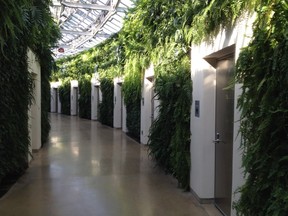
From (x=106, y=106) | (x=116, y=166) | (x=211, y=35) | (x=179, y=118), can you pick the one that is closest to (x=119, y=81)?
(x=106, y=106)

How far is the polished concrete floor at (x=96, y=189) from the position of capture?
455 centimetres

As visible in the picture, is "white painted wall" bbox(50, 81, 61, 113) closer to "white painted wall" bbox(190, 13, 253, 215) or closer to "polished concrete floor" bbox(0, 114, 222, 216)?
"polished concrete floor" bbox(0, 114, 222, 216)

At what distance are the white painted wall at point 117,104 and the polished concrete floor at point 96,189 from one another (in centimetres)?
A: 589

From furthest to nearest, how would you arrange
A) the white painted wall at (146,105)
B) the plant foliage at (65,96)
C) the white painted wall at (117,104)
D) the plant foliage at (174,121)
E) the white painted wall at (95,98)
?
the plant foliage at (65,96), the white painted wall at (95,98), the white painted wall at (117,104), the white painted wall at (146,105), the plant foliage at (174,121)

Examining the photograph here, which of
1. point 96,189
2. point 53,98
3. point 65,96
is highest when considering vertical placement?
point 65,96

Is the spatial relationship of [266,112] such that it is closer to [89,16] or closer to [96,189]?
[96,189]

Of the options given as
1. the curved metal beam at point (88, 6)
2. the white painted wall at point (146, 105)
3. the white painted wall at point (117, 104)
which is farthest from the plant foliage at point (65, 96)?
the white painted wall at point (146, 105)

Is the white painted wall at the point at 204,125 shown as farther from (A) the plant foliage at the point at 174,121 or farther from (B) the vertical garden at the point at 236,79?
(A) the plant foliage at the point at 174,121

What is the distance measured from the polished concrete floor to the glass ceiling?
6.01 metres

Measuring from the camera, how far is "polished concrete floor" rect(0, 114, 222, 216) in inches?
179

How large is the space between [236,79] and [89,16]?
1373cm

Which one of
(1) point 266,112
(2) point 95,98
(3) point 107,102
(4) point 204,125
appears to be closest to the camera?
(1) point 266,112

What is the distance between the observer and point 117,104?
49.0 feet

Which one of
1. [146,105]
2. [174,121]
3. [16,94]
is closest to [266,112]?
[174,121]
